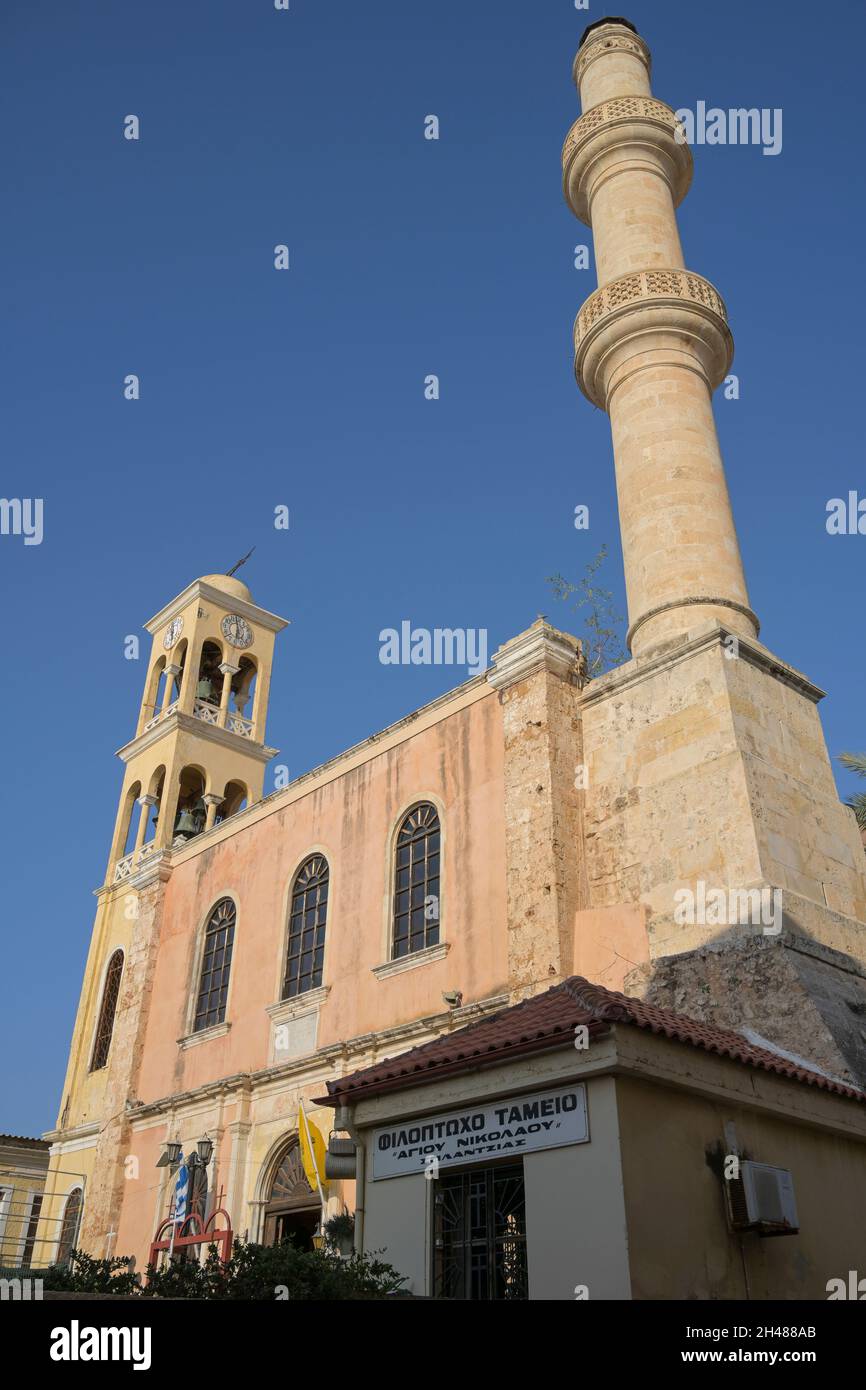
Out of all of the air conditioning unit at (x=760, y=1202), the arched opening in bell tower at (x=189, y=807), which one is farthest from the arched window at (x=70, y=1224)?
the air conditioning unit at (x=760, y=1202)

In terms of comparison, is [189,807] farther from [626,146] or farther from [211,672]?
[626,146]

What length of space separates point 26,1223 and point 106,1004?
6310 millimetres

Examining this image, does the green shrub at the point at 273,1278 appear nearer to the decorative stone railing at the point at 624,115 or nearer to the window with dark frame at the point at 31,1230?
the decorative stone railing at the point at 624,115

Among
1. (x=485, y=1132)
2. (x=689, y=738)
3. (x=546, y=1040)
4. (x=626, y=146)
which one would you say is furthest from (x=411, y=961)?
(x=626, y=146)

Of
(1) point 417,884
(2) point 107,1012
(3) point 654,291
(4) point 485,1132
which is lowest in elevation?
(4) point 485,1132

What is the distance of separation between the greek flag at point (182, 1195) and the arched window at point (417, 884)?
4824 mm

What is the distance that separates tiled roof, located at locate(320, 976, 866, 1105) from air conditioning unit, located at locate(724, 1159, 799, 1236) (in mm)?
733

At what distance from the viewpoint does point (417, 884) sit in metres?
14.6

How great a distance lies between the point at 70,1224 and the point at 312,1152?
8.59 metres

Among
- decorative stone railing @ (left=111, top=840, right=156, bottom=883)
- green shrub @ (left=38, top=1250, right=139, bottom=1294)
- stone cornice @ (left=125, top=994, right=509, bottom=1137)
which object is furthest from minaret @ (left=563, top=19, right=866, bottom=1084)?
decorative stone railing @ (left=111, top=840, right=156, bottom=883)

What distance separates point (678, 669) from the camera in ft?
41.6

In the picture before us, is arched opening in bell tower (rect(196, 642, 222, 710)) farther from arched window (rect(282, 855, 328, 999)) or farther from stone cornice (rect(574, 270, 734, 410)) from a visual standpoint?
stone cornice (rect(574, 270, 734, 410))

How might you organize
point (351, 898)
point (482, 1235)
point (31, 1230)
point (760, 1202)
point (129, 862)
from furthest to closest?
point (31, 1230)
point (129, 862)
point (351, 898)
point (482, 1235)
point (760, 1202)
